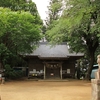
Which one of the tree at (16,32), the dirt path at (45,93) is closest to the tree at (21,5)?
the tree at (16,32)

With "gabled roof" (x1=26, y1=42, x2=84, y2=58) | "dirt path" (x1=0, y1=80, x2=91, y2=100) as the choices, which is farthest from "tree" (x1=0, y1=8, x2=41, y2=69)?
"dirt path" (x1=0, y1=80, x2=91, y2=100)

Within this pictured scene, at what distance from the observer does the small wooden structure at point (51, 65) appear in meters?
26.5

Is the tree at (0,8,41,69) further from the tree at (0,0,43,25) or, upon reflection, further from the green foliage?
the tree at (0,0,43,25)

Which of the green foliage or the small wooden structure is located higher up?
the green foliage

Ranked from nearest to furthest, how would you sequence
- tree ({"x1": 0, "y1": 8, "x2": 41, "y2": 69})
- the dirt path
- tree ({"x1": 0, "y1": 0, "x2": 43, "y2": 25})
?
Result: the dirt path, tree ({"x1": 0, "y1": 8, "x2": 41, "y2": 69}), tree ({"x1": 0, "y1": 0, "x2": 43, "y2": 25})

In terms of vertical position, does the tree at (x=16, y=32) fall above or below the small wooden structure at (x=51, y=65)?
above

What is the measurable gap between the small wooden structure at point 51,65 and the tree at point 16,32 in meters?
3.15

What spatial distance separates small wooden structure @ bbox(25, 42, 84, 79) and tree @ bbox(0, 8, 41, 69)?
3145 millimetres

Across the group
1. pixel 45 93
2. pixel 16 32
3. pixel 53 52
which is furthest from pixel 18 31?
pixel 45 93

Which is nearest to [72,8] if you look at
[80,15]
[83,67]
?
[80,15]

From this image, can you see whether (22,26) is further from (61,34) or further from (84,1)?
(84,1)

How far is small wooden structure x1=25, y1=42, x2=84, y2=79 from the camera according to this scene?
86.8ft

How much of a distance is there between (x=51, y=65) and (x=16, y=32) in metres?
8.18

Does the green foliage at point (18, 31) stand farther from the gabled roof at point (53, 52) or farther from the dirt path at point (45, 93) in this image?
the dirt path at point (45, 93)
